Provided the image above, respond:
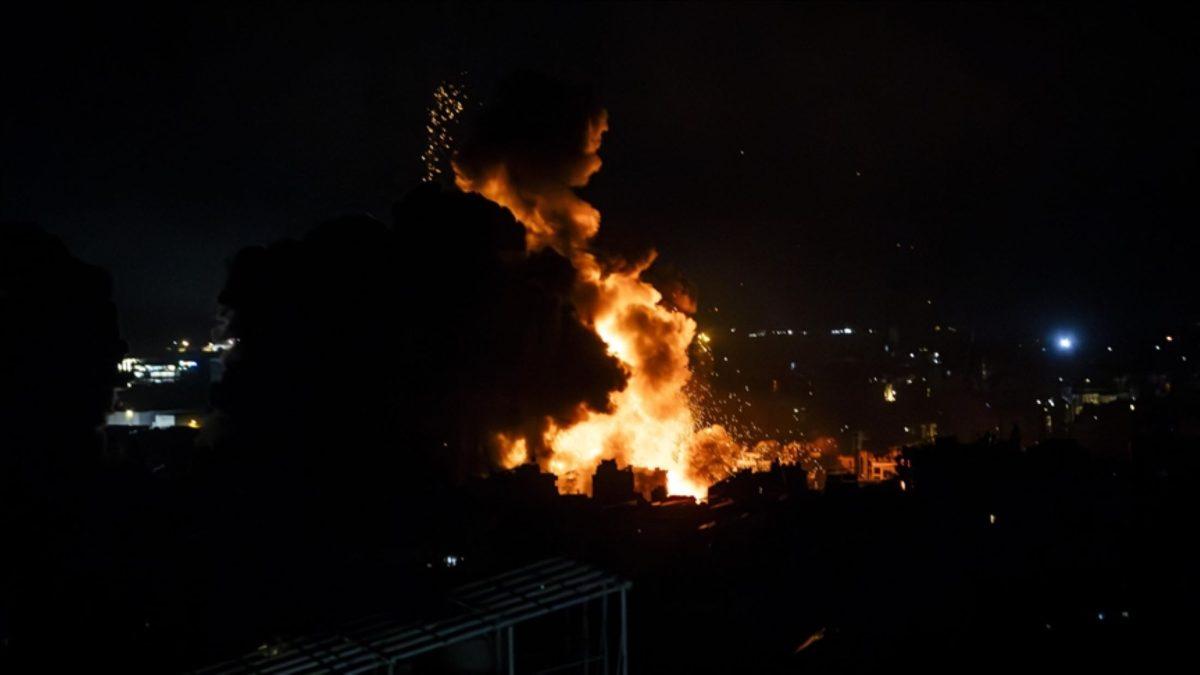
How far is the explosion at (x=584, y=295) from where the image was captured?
37688 millimetres

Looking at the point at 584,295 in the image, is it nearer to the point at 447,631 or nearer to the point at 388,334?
the point at 388,334

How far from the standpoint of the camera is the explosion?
124 ft

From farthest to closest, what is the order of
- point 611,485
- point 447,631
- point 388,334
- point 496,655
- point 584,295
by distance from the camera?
point 584,295 < point 388,334 < point 611,485 < point 496,655 < point 447,631

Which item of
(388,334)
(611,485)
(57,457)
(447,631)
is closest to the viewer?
(447,631)

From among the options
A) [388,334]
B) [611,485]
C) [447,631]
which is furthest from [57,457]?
[447,631]

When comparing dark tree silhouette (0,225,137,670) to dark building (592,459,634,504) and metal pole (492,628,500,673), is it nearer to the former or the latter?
metal pole (492,628,500,673)

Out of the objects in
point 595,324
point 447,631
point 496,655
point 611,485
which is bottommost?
point 496,655

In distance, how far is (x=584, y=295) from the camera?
3931 centimetres

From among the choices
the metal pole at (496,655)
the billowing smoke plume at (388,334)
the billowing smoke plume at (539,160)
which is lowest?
the metal pole at (496,655)

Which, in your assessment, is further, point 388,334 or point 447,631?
point 388,334

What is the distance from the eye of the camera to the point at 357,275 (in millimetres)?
34656

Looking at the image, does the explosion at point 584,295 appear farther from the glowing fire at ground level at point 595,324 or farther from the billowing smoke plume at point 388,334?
the billowing smoke plume at point 388,334

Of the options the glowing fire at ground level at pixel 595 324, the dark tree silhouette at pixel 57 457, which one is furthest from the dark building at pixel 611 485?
Answer: the dark tree silhouette at pixel 57 457

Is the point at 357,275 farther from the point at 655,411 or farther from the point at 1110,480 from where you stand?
the point at 1110,480
